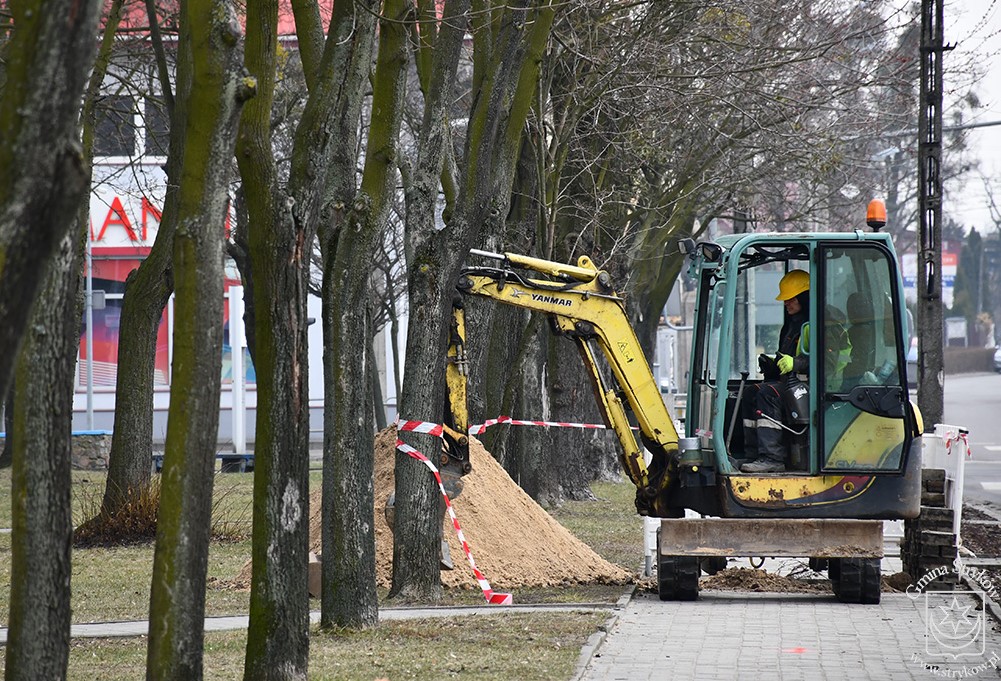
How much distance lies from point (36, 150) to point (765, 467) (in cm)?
910

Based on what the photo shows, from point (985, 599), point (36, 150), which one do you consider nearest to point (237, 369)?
point (985, 599)

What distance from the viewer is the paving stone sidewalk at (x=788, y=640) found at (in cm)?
872

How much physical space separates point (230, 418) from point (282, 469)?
37.2 meters

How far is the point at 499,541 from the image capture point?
13508 millimetres

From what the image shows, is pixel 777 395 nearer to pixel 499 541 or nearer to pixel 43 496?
pixel 499 541

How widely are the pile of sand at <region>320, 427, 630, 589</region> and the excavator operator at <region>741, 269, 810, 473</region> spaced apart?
1.98m

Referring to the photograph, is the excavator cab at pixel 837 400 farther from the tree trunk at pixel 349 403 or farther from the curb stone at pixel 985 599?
the tree trunk at pixel 349 403

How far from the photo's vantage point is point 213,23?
6.43 meters

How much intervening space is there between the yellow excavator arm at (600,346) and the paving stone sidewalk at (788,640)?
114cm

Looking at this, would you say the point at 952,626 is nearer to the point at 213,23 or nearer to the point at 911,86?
the point at 213,23

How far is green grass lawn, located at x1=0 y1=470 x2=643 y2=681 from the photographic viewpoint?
8.55 m

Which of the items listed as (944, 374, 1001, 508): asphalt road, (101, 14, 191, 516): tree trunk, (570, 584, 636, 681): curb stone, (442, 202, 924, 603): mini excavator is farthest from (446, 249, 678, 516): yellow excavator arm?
(944, 374, 1001, 508): asphalt road

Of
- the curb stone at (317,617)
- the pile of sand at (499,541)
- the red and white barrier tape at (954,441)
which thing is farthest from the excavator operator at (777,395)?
the pile of sand at (499,541)

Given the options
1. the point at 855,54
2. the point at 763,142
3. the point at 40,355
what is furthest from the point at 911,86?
the point at 40,355
